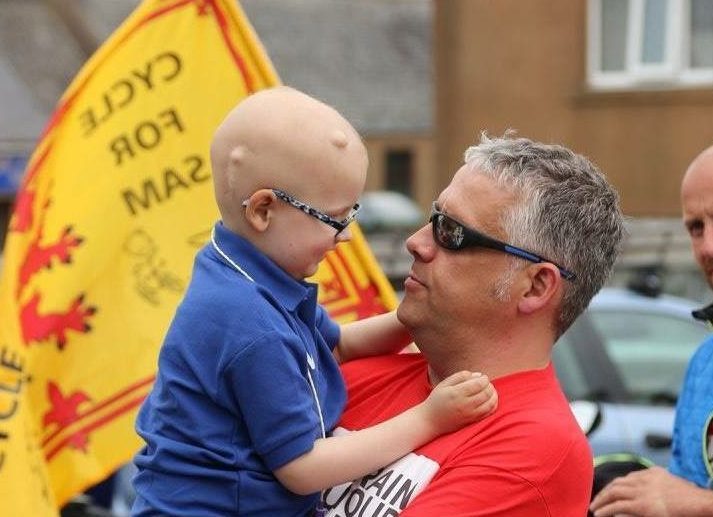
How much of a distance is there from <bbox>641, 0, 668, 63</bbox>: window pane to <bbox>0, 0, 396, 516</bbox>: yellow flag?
1500cm

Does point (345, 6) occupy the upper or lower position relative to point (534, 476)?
lower

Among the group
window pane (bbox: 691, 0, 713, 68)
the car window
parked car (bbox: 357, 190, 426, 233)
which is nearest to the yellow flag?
the car window

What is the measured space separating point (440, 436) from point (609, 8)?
55.0 feet

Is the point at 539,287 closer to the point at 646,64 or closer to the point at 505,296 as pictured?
the point at 505,296

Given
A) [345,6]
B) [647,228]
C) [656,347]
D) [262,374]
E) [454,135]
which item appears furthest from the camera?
[345,6]

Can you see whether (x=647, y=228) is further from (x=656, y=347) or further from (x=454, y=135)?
(x=656, y=347)

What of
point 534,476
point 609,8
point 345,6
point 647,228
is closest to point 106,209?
point 534,476

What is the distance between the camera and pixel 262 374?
2525mm

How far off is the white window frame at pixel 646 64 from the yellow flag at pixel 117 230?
14.7 meters

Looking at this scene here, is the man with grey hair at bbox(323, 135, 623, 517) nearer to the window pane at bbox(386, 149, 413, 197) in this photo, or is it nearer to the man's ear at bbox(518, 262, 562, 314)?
the man's ear at bbox(518, 262, 562, 314)

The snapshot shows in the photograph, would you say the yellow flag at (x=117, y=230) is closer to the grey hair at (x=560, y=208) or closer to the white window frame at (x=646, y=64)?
the grey hair at (x=560, y=208)

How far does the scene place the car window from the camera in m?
7.02

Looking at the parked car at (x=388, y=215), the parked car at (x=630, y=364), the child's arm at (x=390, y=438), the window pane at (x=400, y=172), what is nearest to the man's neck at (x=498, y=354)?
the child's arm at (x=390, y=438)

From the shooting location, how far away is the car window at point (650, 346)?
702 cm
